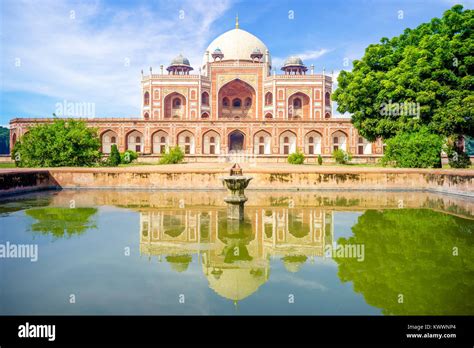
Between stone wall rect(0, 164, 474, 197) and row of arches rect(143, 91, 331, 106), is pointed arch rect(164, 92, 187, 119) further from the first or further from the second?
stone wall rect(0, 164, 474, 197)

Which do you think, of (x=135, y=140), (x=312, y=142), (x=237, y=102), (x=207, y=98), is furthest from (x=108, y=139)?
(x=312, y=142)

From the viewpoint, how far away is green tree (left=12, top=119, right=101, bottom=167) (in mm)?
13531

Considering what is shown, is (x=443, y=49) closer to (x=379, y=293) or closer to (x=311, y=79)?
(x=379, y=293)

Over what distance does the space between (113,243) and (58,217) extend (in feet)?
7.52

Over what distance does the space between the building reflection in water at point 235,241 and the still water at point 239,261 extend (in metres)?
0.01

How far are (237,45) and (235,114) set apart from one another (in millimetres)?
7444

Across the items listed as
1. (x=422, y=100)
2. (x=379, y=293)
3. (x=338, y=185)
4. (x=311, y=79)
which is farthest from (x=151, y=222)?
(x=311, y=79)

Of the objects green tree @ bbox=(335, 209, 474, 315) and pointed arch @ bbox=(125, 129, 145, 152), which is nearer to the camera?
green tree @ bbox=(335, 209, 474, 315)

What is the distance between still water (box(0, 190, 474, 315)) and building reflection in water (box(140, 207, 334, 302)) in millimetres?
15

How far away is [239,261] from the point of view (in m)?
3.94

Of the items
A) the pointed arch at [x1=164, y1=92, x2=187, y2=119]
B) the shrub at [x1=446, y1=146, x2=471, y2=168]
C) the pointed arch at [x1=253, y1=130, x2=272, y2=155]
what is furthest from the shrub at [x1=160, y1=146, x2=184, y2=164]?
the pointed arch at [x1=164, y1=92, x2=187, y2=119]

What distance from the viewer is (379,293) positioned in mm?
3131

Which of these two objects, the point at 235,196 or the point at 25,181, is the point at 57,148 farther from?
the point at 235,196

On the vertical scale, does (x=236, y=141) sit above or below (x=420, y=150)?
above
